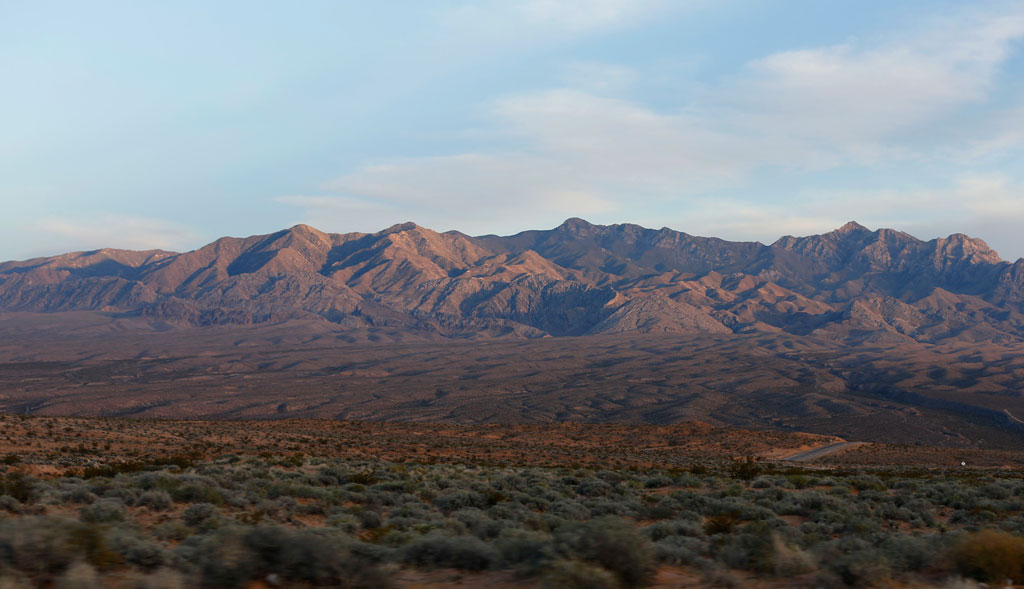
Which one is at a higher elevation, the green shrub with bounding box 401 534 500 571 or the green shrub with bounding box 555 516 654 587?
the green shrub with bounding box 555 516 654 587

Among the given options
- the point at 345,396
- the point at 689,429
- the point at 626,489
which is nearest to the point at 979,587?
the point at 626,489

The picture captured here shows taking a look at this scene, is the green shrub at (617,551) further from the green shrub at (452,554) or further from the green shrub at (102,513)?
the green shrub at (102,513)

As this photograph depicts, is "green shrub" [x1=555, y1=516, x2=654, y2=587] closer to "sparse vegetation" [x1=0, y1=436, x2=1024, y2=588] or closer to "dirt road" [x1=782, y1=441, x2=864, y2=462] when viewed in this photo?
"sparse vegetation" [x1=0, y1=436, x2=1024, y2=588]

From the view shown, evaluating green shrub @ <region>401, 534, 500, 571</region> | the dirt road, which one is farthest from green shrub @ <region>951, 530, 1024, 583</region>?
the dirt road

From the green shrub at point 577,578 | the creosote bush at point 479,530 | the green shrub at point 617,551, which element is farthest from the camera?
the green shrub at point 617,551

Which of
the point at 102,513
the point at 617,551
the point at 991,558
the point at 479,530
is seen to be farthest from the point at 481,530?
the point at 991,558

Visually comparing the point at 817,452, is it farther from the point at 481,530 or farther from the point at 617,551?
the point at 617,551

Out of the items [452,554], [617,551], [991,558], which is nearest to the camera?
[617,551]

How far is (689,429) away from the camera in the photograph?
240 ft

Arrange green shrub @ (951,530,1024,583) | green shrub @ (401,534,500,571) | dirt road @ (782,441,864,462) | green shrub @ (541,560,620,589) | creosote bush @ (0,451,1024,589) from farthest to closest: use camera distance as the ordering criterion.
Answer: dirt road @ (782,441,864,462), green shrub @ (401,534,500,571), green shrub @ (951,530,1024,583), creosote bush @ (0,451,1024,589), green shrub @ (541,560,620,589)

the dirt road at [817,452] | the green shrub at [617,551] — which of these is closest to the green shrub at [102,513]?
the green shrub at [617,551]

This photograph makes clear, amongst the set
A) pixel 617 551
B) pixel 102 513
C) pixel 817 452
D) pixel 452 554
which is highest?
pixel 617 551

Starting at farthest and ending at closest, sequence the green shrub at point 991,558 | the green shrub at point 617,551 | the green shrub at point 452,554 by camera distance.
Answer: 1. the green shrub at point 452,554
2. the green shrub at point 991,558
3. the green shrub at point 617,551

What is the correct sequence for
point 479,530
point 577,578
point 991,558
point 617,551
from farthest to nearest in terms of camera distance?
point 479,530 → point 991,558 → point 617,551 → point 577,578
